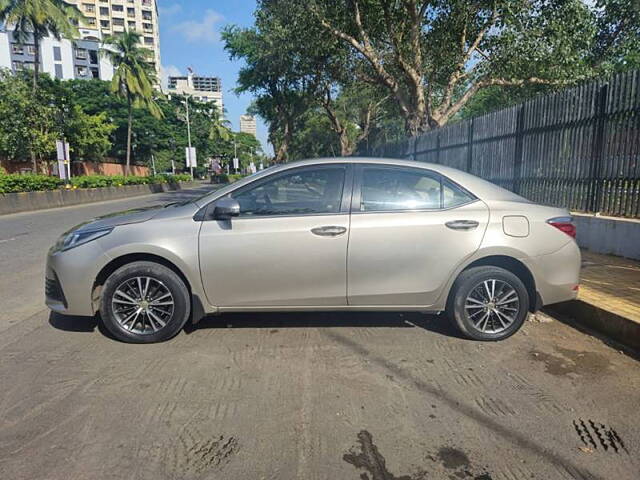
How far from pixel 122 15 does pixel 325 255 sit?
116227 mm

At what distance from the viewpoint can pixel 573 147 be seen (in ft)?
22.1

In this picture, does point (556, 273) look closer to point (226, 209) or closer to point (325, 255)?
point (325, 255)

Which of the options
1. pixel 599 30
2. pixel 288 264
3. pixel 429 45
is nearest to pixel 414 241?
pixel 288 264

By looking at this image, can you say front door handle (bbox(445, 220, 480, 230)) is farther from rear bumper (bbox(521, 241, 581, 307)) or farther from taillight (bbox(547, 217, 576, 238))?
taillight (bbox(547, 217, 576, 238))

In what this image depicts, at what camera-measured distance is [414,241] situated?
3.56 m

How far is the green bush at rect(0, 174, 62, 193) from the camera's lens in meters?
16.5

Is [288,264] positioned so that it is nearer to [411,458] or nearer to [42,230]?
[411,458]

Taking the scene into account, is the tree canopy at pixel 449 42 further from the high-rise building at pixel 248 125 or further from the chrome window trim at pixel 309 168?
the high-rise building at pixel 248 125

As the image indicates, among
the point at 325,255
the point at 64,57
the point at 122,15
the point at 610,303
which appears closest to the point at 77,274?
the point at 325,255

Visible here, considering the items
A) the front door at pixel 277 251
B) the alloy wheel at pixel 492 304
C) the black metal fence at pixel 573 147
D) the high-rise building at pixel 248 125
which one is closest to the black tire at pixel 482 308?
the alloy wheel at pixel 492 304

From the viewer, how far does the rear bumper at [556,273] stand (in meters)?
3.65

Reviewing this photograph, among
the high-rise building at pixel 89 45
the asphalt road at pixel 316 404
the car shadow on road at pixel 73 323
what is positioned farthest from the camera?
the high-rise building at pixel 89 45

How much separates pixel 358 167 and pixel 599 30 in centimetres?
1787

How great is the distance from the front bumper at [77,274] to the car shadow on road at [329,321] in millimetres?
949
